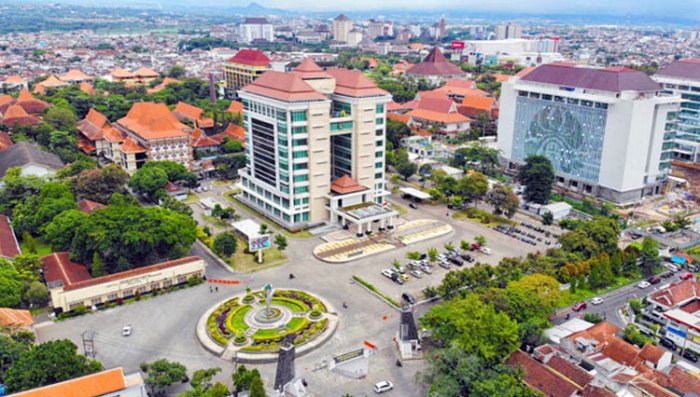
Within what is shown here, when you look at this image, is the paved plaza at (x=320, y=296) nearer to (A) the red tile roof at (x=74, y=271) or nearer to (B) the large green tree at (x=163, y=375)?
(A) the red tile roof at (x=74, y=271)

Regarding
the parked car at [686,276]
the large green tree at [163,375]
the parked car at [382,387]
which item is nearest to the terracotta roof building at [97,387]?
the large green tree at [163,375]

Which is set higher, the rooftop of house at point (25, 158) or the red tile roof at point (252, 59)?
the red tile roof at point (252, 59)

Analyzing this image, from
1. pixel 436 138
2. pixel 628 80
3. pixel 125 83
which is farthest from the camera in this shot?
pixel 125 83

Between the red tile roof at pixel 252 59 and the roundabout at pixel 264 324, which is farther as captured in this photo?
the red tile roof at pixel 252 59

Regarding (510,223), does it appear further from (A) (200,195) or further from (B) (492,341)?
(A) (200,195)

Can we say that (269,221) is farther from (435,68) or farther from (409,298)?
(435,68)

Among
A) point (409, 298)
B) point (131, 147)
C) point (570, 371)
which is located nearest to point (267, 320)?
point (409, 298)

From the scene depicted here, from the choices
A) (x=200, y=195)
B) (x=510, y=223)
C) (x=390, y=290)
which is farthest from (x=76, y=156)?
(x=510, y=223)
